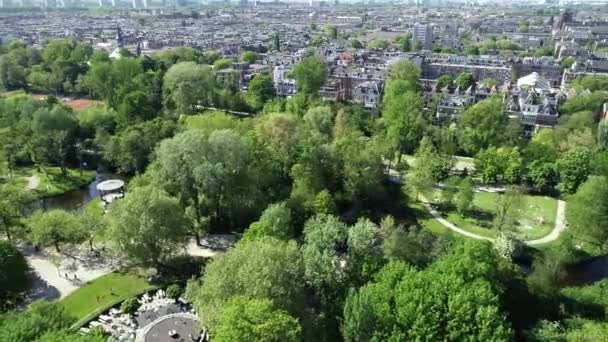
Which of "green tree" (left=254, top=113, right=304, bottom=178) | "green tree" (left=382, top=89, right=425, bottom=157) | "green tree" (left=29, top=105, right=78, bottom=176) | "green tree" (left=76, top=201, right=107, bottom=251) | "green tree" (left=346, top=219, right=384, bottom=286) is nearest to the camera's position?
"green tree" (left=346, top=219, right=384, bottom=286)

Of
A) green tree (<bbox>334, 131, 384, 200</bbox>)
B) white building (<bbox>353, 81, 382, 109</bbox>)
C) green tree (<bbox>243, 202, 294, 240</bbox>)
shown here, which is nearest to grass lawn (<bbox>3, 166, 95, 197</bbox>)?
green tree (<bbox>243, 202, 294, 240</bbox>)

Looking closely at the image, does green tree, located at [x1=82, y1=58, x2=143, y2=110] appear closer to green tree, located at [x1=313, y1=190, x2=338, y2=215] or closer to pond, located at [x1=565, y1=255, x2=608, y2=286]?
green tree, located at [x1=313, y1=190, x2=338, y2=215]

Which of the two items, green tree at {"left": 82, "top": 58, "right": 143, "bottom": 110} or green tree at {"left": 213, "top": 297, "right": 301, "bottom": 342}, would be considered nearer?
green tree at {"left": 213, "top": 297, "right": 301, "bottom": 342}

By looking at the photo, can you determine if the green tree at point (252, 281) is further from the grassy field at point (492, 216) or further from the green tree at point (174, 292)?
the grassy field at point (492, 216)

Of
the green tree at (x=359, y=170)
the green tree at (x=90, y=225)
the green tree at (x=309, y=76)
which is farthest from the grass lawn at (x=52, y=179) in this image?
the green tree at (x=309, y=76)

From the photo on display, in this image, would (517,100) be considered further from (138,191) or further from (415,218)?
(138,191)

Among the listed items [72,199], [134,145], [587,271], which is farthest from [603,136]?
[72,199]

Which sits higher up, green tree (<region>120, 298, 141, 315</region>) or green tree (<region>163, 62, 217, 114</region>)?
green tree (<region>163, 62, 217, 114</region>)
